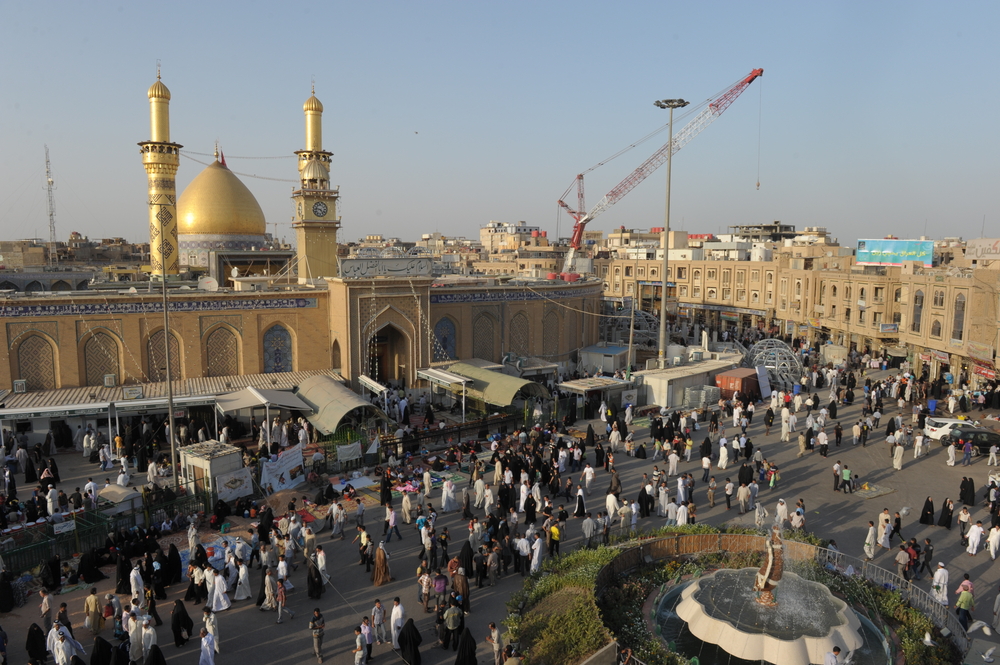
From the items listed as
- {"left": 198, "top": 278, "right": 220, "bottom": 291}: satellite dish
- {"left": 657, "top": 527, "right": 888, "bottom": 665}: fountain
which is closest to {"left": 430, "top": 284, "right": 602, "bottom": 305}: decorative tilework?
{"left": 198, "top": 278, "right": 220, "bottom": 291}: satellite dish

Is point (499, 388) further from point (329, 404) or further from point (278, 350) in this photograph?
point (278, 350)

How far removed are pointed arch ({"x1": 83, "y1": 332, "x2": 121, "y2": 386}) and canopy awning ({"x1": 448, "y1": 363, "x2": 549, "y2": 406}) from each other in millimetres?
11657

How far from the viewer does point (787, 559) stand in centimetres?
1309

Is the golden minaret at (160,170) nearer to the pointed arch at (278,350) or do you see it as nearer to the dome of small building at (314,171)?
the dome of small building at (314,171)

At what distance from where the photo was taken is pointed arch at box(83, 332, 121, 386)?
23172 millimetres

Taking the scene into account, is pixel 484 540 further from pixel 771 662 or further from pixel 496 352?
pixel 496 352

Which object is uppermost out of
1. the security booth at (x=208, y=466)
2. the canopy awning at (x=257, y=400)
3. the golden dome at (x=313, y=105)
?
the golden dome at (x=313, y=105)

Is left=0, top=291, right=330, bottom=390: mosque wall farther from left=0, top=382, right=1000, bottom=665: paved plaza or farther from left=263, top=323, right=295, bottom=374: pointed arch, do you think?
left=0, top=382, right=1000, bottom=665: paved plaza

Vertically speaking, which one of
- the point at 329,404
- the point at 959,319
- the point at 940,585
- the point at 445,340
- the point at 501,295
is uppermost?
the point at 501,295

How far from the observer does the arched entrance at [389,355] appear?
1043 inches

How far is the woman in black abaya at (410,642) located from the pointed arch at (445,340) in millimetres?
18044

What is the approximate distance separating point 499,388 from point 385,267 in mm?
6402

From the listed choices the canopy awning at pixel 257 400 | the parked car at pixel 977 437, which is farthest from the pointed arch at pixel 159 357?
the parked car at pixel 977 437

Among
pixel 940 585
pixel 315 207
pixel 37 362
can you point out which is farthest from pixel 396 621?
pixel 315 207
